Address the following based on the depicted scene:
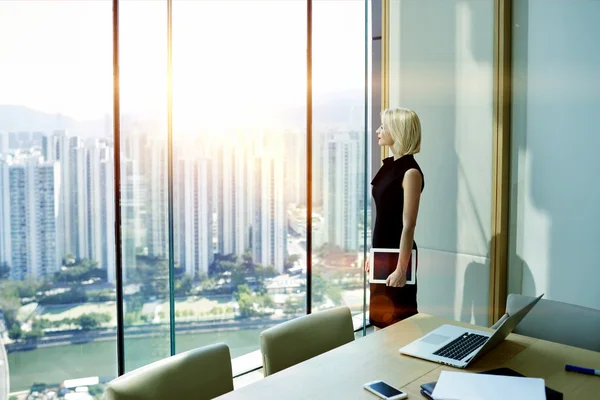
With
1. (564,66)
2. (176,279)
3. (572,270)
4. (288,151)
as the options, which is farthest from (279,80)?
(572,270)

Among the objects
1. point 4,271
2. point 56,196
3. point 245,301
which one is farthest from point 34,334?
point 245,301

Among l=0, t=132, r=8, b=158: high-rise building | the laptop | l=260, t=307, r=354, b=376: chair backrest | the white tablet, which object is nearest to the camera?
the laptop

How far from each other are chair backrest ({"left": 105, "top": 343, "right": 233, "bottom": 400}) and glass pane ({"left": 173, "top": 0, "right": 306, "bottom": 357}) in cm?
159

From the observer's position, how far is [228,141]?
12.2 ft

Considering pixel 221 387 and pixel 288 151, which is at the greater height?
pixel 288 151

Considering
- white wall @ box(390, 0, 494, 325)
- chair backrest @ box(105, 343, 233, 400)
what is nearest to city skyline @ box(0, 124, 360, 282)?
white wall @ box(390, 0, 494, 325)

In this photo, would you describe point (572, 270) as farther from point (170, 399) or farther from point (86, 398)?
point (86, 398)

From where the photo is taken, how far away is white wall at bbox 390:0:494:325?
3879 mm

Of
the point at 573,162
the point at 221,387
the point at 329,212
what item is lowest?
the point at 221,387

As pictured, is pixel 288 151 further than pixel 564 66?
Yes

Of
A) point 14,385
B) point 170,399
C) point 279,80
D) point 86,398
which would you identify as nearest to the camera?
point 170,399

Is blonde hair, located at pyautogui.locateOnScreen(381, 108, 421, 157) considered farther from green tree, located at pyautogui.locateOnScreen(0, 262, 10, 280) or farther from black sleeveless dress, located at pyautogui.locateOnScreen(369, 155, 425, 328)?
green tree, located at pyautogui.locateOnScreen(0, 262, 10, 280)

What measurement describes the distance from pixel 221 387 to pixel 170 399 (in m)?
0.21

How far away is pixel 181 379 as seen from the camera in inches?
72.5
